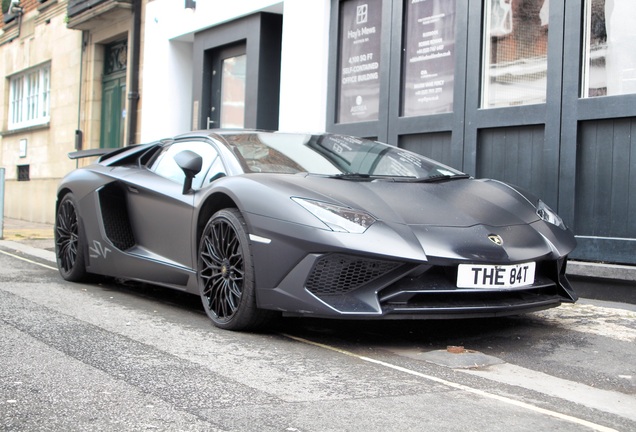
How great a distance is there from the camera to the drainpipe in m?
14.3

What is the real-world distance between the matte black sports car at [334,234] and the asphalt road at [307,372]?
264 millimetres

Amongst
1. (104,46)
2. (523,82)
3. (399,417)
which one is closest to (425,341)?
(399,417)

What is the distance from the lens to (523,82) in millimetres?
7621

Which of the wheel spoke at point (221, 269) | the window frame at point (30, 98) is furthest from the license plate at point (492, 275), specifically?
the window frame at point (30, 98)

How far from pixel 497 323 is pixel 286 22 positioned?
21.1 ft

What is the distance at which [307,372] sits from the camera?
3.77 m

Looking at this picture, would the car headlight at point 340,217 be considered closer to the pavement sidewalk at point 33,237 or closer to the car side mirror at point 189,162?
the car side mirror at point 189,162

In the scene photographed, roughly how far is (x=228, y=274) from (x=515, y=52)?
13.9 feet

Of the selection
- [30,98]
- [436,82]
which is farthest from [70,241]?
[30,98]

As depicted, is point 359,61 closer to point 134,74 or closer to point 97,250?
point 97,250

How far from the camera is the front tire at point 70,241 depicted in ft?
21.8

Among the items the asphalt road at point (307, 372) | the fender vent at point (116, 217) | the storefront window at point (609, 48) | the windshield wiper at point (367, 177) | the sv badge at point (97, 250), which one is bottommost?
the asphalt road at point (307, 372)

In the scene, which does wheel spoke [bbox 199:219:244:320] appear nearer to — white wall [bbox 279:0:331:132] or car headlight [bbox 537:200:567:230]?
car headlight [bbox 537:200:567:230]

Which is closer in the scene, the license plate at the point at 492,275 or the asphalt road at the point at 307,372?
the asphalt road at the point at 307,372
